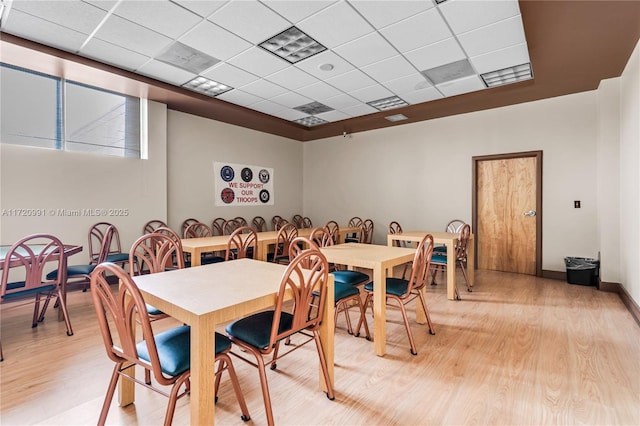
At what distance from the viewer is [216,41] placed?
3100 millimetres

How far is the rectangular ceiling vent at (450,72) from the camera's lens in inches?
143

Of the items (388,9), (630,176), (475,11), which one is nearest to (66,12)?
(388,9)

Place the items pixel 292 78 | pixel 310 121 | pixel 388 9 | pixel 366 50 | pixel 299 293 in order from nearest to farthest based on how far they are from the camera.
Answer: pixel 299 293 < pixel 388 9 < pixel 366 50 < pixel 292 78 < pixel 310 121

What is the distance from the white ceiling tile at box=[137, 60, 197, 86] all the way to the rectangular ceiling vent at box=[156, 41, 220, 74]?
104 millimetres

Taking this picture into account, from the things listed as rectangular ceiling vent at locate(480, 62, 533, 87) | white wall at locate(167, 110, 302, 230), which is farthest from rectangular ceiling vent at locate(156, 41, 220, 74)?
rectangular ceiling vent at locate(480, 62, 533, 87)

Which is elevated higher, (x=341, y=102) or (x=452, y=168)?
(x=341, y=102)

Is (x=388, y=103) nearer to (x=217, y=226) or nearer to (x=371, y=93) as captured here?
(x=371, y=93)

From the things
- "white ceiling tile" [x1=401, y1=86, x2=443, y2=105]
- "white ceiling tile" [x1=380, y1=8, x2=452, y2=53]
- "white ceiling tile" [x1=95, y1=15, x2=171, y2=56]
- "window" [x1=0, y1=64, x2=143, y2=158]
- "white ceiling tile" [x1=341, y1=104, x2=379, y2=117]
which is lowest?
"window" [x1=0, y1=64, x2=143, y2=158]

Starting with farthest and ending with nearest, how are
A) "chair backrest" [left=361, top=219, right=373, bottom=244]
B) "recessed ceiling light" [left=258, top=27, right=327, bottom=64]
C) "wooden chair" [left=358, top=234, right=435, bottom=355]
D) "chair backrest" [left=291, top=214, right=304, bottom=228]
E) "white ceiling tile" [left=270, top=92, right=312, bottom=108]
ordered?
1. "chair backrest" [left=291, top=214, right=304, bottom=228]
2. "chair backrest" [left=361, top=219, right=373, bottom=244]
3. "white ceiling tile" [left=270, top=92, right=312, bottom=108]
4. "recessed ceiling light" [left=258, top=27, right=327, bottom=64]
5. "wooden chair" [left=358, top=234, right=435, bottom=355]

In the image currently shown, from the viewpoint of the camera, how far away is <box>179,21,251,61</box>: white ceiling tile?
2895 millimetres

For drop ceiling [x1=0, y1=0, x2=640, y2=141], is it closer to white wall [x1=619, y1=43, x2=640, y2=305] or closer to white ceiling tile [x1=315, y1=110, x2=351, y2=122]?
white wall [x1=619, y1=43, x2=640, y2=305]

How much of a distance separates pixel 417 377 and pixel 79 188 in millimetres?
4415

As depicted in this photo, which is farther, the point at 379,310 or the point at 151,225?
the point at 151,225

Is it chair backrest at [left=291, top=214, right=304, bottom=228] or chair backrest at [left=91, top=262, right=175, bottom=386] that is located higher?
chair backrest at [left=291, top=214, right=304, bottom=228]
